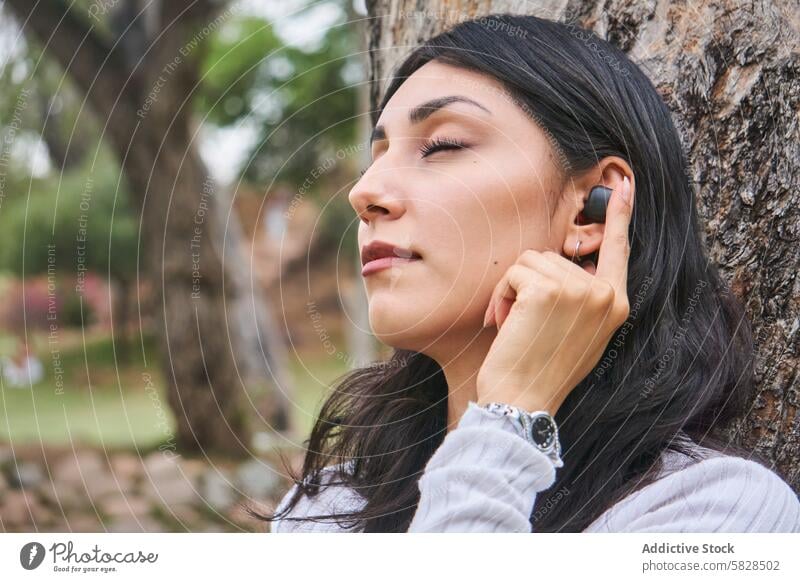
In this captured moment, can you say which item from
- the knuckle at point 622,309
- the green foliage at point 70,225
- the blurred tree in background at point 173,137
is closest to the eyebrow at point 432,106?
the knuckle at point 622,309

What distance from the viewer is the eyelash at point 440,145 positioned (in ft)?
2.95

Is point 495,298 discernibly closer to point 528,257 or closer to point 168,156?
point 528,257

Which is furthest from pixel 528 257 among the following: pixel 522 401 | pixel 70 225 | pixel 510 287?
pixel 70 225

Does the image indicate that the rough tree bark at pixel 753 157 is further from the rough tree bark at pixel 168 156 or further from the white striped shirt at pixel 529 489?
the rough tree bark at pixel 168 156

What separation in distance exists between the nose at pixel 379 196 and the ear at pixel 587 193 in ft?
0.59

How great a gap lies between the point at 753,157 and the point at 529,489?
510 mm

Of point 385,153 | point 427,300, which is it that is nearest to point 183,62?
point 385,153

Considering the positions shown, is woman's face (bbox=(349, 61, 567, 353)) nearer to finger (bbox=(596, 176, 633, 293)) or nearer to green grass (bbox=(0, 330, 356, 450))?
finger (bbox=(596, 176, 633, 293))

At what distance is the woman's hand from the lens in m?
0.83

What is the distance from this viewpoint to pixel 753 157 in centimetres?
102

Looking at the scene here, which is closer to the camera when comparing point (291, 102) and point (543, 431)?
point (543, 431)

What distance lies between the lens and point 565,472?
2.93 ft

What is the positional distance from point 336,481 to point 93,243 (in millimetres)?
2823
